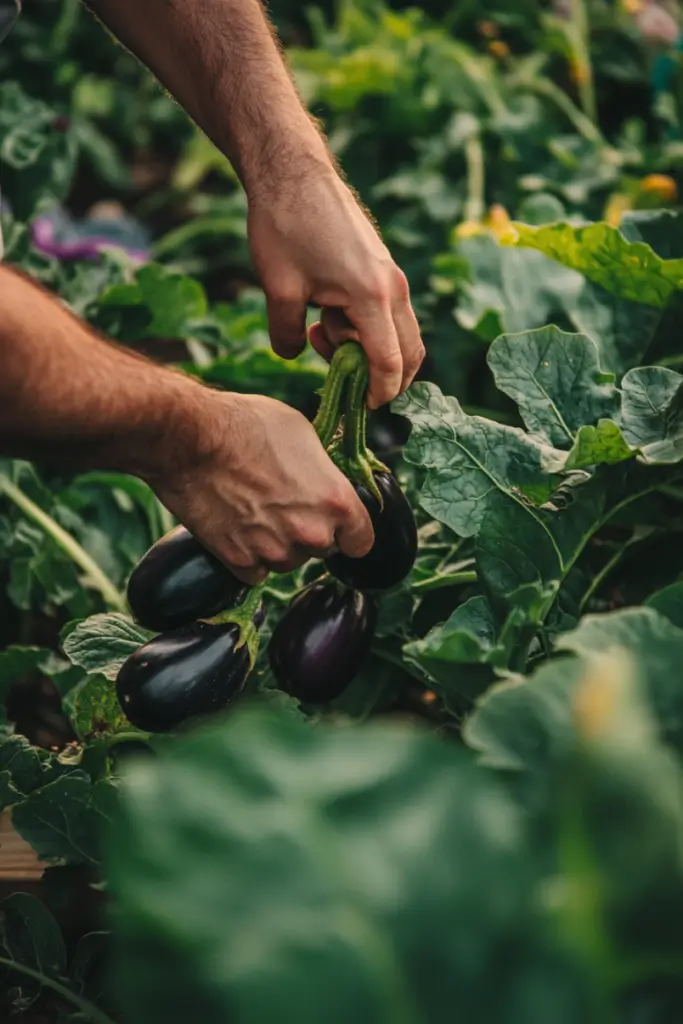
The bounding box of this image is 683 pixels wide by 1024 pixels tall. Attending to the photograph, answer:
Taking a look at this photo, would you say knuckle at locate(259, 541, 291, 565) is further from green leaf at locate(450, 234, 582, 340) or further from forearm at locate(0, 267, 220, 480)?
green leaf at locate(450, 234, 582, 340)

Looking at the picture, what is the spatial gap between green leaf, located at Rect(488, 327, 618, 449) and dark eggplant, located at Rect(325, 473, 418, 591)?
0.77 feet

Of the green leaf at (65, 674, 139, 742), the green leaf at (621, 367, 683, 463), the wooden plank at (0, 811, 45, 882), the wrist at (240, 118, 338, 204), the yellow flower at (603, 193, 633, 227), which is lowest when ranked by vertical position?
the wooden plank at (0, 811, 45, 882)

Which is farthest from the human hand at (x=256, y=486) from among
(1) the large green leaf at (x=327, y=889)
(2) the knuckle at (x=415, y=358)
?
(1) the large green leaf at (x=327, y=889)

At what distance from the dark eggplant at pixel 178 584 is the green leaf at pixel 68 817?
0.75 ft

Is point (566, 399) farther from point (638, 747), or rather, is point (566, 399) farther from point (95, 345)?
point (638, 747)

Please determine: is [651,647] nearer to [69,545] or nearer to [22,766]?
[22,766]

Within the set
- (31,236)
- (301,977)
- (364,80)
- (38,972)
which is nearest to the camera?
(301,977)

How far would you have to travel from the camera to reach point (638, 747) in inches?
24.3

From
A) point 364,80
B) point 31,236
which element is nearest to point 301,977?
point 31,236

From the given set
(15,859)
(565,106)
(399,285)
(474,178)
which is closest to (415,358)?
(399,285)

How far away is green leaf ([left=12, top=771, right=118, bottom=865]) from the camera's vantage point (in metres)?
1.36

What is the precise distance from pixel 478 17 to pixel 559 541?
2.53 m

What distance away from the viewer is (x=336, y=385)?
1.28m

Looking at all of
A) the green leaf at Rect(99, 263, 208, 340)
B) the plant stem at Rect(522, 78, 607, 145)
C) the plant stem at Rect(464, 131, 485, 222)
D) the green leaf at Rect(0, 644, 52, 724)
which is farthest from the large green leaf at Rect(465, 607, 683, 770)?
the plant stem at Rect(522, 78, 607, 145)
